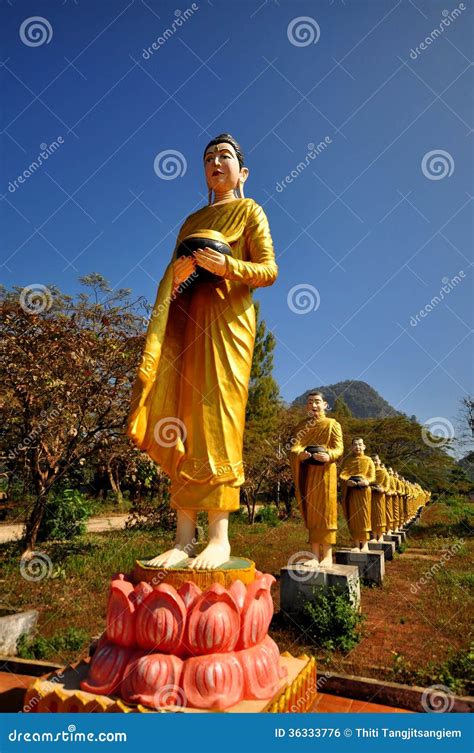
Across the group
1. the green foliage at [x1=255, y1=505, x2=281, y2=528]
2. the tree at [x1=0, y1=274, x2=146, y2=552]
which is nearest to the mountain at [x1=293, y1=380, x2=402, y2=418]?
the green foliage at [x1=255, y1=505, x2=281, y2=528]

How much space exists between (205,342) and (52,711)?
2603mm

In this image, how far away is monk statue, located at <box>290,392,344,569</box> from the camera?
720 centimetres

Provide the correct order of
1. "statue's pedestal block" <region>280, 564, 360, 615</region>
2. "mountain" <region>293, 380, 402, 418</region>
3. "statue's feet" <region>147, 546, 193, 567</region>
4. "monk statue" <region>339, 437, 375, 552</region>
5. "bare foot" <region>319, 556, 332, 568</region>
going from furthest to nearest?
"mountain" <region>293, 380, 402, 418</region>
"monk statue" <region>339, 437, 375, 552</region>
"bare foot" <region>319, 556, 332, 568</region>
"statue's pedestal block" <region>280, 564, 360, 615</region>
"statue's feet" <region>147, 546, 193, 567</region>

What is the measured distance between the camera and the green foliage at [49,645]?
508 centimetres

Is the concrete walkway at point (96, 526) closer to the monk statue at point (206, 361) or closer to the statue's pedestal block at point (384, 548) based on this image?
the statue's pedestal block at point (384, 548)

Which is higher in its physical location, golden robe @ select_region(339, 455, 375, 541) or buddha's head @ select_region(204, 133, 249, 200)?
buddha's head @ select_region(204, 133, 249, 200)

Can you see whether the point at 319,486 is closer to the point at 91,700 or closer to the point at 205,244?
the point at 205,244

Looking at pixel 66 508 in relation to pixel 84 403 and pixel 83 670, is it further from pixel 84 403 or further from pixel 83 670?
pixel 83 670

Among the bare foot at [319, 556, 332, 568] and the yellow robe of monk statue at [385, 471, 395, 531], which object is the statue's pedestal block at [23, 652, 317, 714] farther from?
the yellow robe of monk statue at [385, 471, 395, 531]

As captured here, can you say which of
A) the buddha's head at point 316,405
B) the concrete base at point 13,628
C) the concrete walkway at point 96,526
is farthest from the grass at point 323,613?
the concrete walkway at point 96,526

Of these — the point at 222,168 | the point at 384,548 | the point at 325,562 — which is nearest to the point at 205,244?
the point at 222,168

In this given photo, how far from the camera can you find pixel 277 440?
22047 mm

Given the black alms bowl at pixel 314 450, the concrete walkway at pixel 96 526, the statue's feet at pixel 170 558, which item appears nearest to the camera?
the statue's feet at pixel 170 558

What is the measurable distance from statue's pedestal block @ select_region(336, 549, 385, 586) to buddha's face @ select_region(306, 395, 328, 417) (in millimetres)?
3645
